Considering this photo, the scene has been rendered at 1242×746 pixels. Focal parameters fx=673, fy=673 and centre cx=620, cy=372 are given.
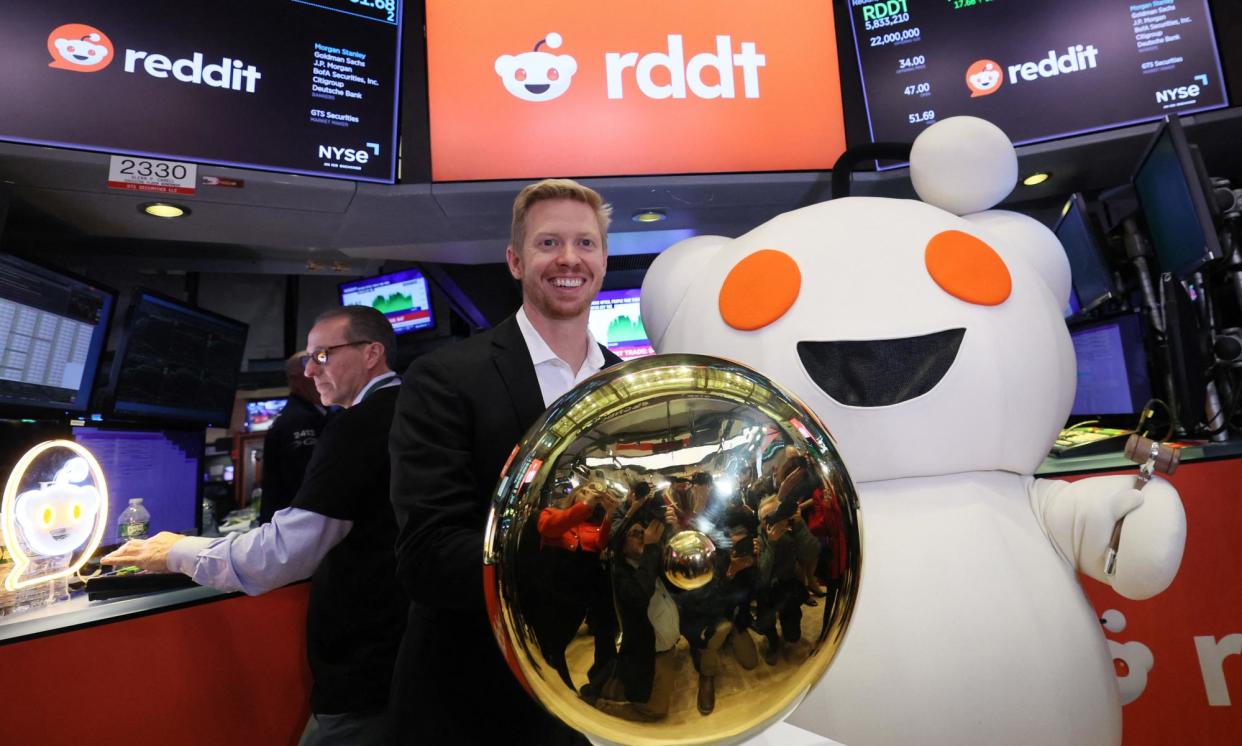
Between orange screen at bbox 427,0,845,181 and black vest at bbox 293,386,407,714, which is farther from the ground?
orange screen at bbox 427,0,845,181

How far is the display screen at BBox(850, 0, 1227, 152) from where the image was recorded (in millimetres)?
2480

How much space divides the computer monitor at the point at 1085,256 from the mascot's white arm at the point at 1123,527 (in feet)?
4.96

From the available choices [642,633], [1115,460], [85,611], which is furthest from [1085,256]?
[85,611]

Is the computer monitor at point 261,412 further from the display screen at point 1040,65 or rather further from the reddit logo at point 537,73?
the display screen at point 1040,65

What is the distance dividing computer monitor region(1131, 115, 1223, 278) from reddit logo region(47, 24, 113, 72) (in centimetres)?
320

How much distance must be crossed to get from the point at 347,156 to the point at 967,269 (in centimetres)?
210

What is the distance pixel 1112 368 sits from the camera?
2.58m

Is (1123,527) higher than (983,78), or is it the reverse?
(983,78)

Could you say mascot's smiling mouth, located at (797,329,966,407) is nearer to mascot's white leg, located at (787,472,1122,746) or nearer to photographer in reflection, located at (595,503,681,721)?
mascot's white leg, located at (787,472,1122,746)

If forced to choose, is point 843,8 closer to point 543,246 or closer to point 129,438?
point 543,246

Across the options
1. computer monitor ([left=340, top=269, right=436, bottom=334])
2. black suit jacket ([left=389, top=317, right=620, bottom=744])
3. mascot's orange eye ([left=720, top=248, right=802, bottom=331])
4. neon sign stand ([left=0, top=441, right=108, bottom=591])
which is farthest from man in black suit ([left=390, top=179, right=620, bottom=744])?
computer monitor ([left=340, top=269, right=436, bottom=334])

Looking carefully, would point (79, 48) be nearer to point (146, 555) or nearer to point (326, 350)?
point (326, 350)

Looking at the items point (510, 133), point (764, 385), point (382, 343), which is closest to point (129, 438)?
point (382, 343)

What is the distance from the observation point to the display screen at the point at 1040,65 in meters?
2.48
